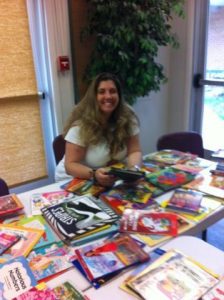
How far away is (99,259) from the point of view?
1.02m

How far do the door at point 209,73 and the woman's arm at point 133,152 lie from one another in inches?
68.8

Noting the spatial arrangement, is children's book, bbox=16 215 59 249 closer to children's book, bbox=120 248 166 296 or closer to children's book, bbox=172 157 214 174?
children's book, bbox=120 248 166 296

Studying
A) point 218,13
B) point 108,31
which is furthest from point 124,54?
point 218,13

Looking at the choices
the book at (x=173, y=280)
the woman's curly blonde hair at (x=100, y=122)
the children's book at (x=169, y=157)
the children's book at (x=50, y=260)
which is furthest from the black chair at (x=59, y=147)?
the book at (x=173, y=280)

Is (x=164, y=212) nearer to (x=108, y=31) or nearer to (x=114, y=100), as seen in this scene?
(x=114, y=100)

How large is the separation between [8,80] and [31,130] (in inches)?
20.1

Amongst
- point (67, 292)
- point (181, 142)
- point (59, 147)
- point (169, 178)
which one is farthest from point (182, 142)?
point (67, 292)

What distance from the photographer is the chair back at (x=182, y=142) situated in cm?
228

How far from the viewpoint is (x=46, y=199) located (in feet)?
4.86

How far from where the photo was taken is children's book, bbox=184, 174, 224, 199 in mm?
1492

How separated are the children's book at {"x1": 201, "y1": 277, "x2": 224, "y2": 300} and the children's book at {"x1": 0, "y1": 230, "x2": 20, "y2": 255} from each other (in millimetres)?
683

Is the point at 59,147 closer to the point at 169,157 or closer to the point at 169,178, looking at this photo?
the point at 169,157

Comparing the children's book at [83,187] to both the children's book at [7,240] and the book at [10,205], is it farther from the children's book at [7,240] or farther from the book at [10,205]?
the children's book at [7,240]

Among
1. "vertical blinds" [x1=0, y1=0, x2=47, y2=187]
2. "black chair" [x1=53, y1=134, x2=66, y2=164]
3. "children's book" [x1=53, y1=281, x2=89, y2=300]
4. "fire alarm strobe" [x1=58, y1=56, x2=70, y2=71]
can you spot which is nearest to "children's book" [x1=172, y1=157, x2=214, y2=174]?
"black chair" [x1=53, y1=134, x2=66, y2=164]
